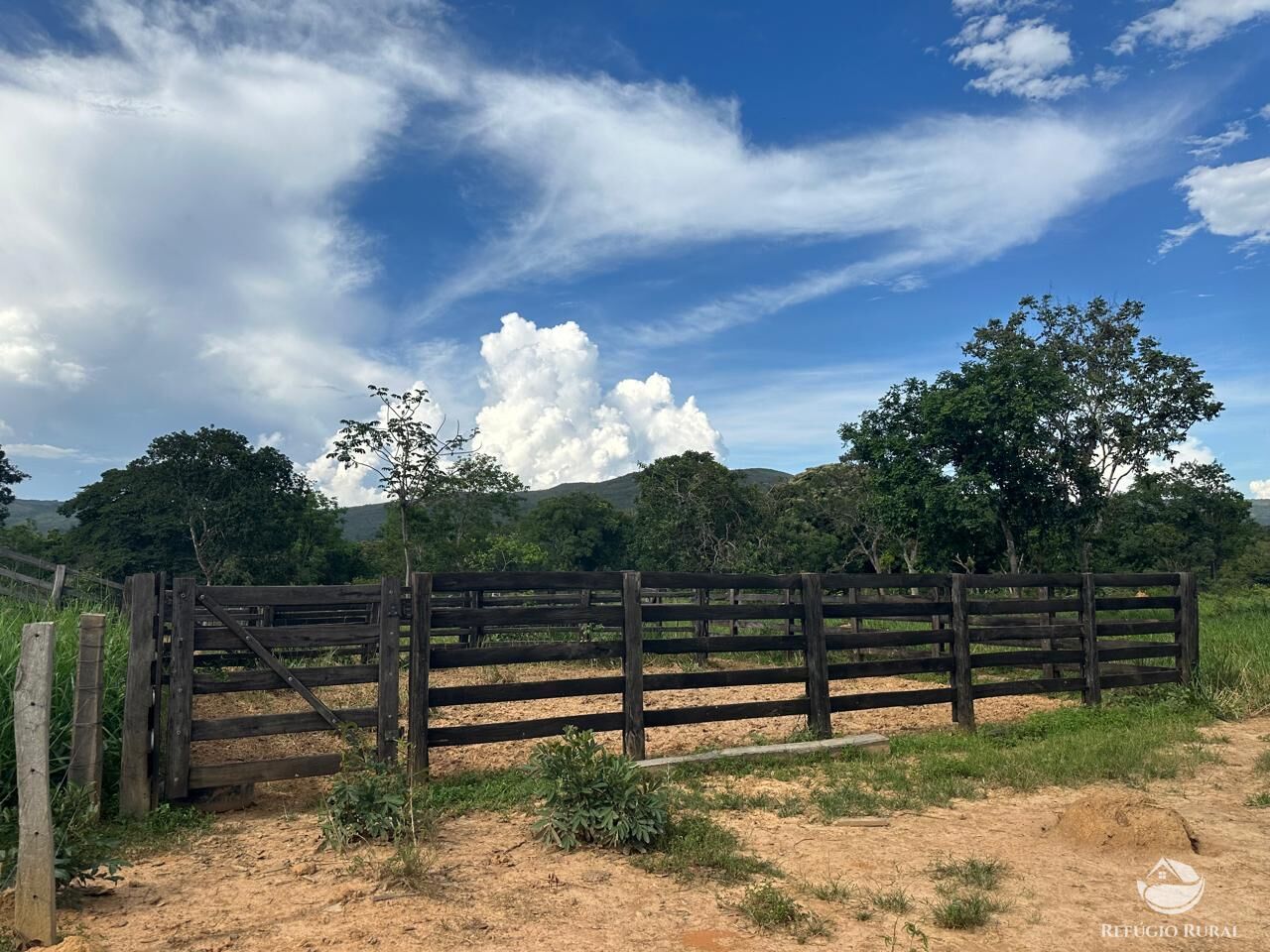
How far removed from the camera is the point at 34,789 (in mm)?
3791

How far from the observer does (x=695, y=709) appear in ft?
24.2

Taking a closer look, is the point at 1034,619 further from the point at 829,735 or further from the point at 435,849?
the point at 435,849

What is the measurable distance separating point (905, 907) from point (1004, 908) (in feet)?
1.63

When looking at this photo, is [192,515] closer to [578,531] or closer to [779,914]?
[578,531]

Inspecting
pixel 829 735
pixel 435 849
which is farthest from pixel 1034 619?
pixel 435 849

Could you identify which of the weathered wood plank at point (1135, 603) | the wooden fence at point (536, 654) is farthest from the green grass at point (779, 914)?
the weathered wood plank at point (1135, 603)

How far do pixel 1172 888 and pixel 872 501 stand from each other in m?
21.8

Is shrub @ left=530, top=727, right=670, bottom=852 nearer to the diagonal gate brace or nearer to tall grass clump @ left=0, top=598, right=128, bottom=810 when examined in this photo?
the diagonal gate brace

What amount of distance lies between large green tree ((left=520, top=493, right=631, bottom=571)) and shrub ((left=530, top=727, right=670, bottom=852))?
58.6 metres

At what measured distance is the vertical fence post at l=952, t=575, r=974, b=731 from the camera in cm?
881

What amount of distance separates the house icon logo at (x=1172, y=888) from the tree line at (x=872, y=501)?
62.8 feet

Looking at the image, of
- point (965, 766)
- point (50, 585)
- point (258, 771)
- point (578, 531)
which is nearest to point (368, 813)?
point (258, 771)

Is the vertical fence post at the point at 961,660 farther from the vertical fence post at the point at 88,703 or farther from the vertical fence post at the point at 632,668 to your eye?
the vertical fence post at the point at 88,703

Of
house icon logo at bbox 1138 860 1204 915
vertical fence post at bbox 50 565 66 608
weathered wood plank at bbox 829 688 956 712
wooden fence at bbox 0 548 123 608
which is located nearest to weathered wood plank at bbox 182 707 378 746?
weathered wood plank at bbox 829 688 956 712
